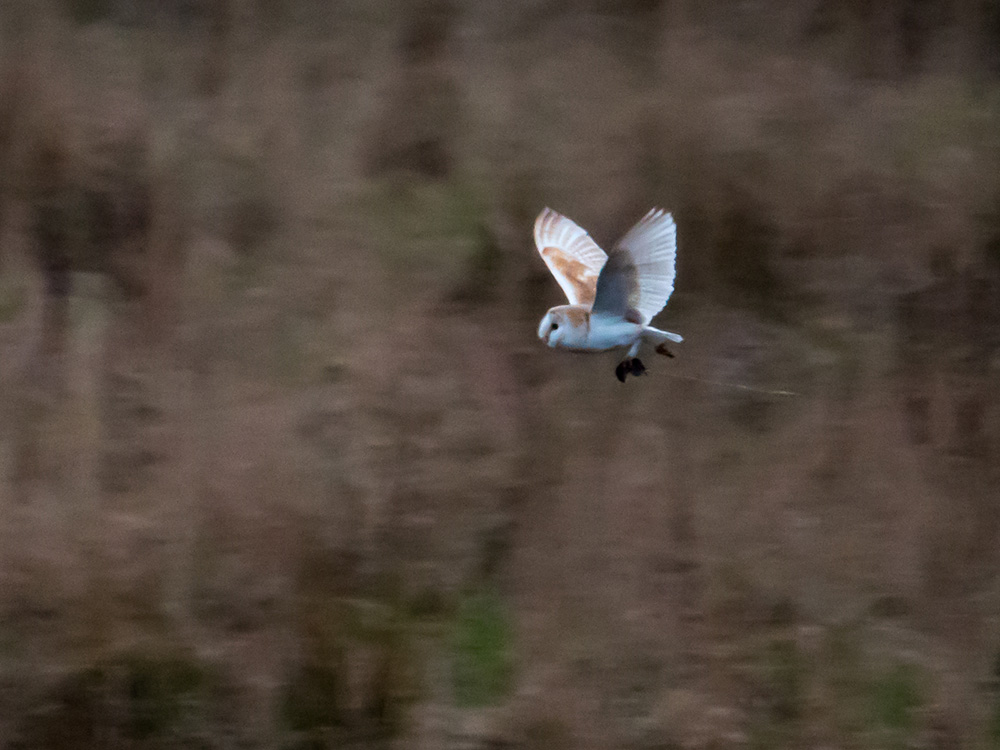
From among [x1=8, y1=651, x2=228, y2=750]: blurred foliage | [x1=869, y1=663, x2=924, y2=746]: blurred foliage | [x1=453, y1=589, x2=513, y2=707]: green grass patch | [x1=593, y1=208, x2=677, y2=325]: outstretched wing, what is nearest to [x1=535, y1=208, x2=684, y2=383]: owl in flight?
[x1=593, y1=208, x2=677, y2=325]: outstretched wing

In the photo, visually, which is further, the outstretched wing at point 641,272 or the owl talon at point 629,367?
the owl talon at point 629,367

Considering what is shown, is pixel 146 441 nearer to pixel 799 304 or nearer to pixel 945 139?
pixel 799 304

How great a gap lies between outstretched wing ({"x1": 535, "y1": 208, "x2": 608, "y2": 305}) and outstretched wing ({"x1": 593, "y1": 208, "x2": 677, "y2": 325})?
344mm

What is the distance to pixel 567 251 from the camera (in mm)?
3992

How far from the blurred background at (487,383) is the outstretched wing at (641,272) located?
61 cm

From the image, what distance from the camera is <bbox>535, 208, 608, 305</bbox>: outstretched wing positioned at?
3.90 metres

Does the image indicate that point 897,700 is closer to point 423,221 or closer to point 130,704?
point 130,704

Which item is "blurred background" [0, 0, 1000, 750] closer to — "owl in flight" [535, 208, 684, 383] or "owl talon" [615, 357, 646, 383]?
"owl talon" [615, 357, 646, 383]

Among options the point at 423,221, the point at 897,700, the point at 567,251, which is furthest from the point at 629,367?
the point at 423,221

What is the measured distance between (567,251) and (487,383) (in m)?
0.50

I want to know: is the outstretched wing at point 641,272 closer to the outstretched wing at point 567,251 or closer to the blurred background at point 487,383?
the outstretched wing at point 567,251

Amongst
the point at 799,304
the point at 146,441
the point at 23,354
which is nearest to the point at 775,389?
the point at 799,304

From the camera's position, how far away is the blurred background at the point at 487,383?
11.9 feet

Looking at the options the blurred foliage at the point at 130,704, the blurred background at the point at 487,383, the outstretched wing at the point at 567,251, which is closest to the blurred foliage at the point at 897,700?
the blurred background at the point at 487,383
